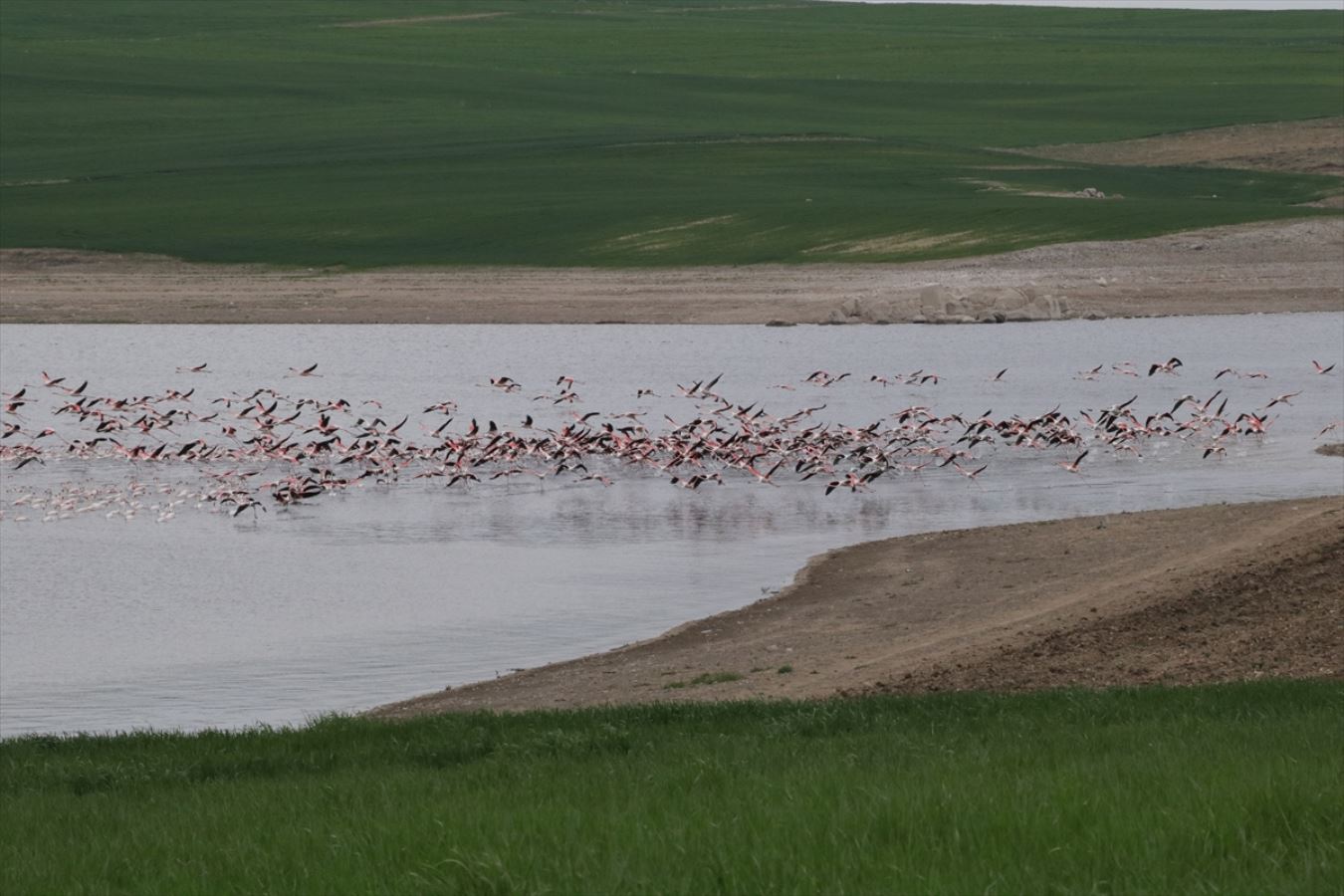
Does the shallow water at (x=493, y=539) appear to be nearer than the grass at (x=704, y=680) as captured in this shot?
No

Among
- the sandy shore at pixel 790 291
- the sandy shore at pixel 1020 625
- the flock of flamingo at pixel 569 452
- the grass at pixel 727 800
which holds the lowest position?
the sandy shore at pixel 790 291

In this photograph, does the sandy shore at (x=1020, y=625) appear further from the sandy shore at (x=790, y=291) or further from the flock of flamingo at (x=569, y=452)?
the sandy shore at (x=790, y=291)

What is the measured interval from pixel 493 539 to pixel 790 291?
3333cm

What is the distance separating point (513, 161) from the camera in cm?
9425

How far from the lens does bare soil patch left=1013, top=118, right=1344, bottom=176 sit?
8612 centimetres

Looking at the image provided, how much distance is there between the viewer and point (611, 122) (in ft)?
364

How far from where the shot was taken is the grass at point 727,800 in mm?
5977

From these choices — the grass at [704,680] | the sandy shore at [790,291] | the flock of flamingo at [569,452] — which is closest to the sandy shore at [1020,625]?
the grass at [704,680]

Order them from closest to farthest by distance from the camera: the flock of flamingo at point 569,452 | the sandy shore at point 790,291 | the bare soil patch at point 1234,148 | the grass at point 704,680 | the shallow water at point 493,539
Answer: the grass at point 704,680 → the shallow water at point 493,539 → the flock of flamingo at point 569,452 → the sandy shore at point 790,291 → the bare soil patch at point 1234,148

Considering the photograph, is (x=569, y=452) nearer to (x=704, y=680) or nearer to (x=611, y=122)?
(x=704, y=680)

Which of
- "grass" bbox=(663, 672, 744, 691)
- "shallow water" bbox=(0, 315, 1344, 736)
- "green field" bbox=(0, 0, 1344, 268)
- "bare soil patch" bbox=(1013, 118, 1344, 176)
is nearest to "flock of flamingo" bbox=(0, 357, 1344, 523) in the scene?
"shallow water" bbox=(0, 315, 1344, 736)

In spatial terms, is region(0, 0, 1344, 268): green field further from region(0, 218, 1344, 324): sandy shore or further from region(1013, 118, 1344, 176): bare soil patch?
region(1013, 118, 1344, 176): bare soil patch

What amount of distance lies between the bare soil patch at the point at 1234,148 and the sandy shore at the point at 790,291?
2732cm

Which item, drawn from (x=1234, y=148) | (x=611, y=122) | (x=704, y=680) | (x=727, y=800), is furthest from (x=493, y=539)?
(x=611, y=122)
